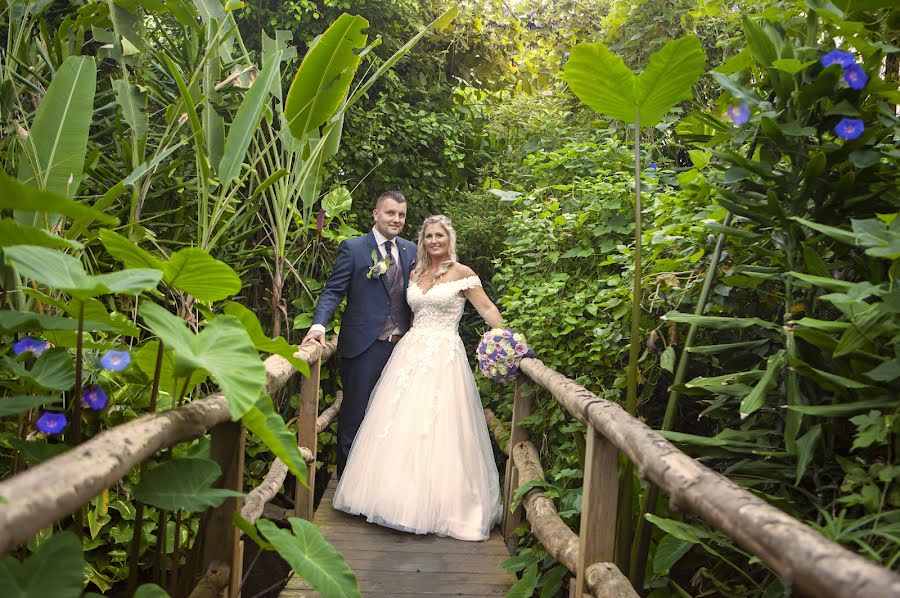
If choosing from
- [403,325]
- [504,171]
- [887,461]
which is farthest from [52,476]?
[504,171]

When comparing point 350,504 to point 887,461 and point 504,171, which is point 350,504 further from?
point 504,171

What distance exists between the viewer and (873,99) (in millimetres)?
1783

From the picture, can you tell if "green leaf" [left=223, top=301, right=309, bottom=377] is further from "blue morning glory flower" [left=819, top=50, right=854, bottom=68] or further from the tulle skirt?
the tulle skirt

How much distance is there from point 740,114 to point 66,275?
61.6 inches

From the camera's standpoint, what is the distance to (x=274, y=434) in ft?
4.56

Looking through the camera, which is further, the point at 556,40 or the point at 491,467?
the point at 556,40

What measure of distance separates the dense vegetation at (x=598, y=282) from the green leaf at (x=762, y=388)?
0.4 inches

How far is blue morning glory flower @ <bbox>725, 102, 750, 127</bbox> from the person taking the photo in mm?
1811

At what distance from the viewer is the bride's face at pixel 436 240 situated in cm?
439

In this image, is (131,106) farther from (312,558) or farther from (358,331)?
(358,331)

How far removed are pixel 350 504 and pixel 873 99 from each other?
2945 millimetres

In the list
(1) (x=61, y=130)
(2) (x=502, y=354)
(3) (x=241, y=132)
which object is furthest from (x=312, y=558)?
(2) (x=502, y=354)

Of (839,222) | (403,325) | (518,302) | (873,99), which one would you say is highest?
(873,99)

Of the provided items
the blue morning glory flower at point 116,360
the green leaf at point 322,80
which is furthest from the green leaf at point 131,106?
the blue morning glory flower at point 116,360
